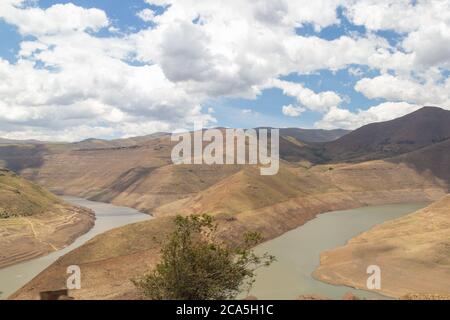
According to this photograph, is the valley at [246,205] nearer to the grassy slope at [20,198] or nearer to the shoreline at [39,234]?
the shoreline at [39,234]

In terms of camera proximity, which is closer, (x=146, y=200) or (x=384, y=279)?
(x=384, y=279)

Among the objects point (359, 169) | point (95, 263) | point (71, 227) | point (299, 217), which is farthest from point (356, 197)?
point (95, 263)

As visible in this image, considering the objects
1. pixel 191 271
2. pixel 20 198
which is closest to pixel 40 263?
pixel 20 198

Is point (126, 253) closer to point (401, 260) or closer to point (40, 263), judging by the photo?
point (40, 263)

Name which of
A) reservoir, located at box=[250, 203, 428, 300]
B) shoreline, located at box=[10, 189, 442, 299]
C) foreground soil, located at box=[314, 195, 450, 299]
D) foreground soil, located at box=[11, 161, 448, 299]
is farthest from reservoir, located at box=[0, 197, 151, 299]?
foreground soil, located at box=[314, 195, 450, 299]

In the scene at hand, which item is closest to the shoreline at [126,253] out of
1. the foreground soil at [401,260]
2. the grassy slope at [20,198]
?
the foreground soil at [401,260]

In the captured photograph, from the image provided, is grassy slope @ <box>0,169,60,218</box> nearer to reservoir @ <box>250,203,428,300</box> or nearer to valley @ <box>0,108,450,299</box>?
valley @ <box>0,108,450,299</box>

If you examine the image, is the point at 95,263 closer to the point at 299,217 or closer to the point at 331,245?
the point at 331,245
